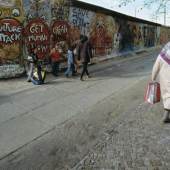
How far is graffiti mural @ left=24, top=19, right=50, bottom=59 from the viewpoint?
11636mm

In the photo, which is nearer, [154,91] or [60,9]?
[154,91]

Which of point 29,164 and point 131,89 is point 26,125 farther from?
point 131,89

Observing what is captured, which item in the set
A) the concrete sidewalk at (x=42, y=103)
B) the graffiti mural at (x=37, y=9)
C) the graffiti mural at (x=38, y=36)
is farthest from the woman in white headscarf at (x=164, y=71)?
the graffiti mural at (x=37, y=9)

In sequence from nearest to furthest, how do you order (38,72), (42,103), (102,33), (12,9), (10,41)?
(42,103) → (38,72) → (12,9) → (10,41) → (102,33)

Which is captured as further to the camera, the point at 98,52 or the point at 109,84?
the point at 98,52

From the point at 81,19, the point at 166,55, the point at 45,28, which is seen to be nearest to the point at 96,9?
the point at 81,19

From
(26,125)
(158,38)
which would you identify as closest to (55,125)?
(26,125)

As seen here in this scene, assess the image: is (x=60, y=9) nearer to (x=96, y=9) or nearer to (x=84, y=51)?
(x=84, y=51)

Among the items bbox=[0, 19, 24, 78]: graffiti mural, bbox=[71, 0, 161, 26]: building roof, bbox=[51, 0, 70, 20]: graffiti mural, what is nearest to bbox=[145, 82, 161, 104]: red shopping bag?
bbox=[0, 19, 24, 78]: graffiti mural

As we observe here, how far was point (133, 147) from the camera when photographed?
479 centimetres

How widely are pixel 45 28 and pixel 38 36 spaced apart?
0.55 m

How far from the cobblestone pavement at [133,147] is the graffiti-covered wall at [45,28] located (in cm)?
603

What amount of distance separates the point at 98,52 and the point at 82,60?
630 cm

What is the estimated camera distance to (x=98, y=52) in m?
17.5
